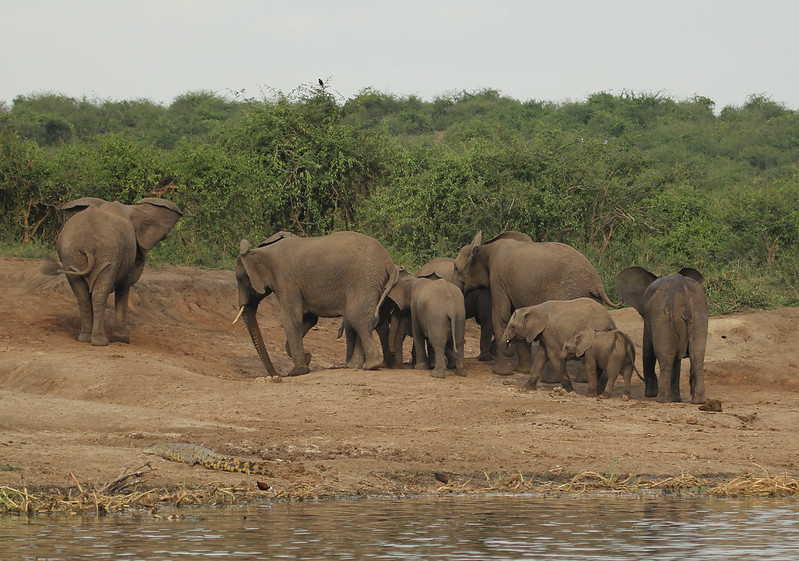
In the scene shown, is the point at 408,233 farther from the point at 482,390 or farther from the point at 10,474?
the point at 10,474

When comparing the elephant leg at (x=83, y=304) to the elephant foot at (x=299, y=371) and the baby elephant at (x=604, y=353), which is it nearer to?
the elephant foot at (x=299, y=371)

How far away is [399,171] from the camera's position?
24.1 m

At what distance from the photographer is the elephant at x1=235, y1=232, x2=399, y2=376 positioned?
14664 mm

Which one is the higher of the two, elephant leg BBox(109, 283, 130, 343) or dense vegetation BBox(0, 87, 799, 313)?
dense vegetation BBox(0, 87, 799, 313)

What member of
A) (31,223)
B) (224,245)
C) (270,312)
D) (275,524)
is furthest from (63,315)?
(275,524)

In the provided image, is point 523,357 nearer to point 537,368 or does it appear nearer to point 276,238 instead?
point 537,368

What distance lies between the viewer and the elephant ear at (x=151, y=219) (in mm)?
16375

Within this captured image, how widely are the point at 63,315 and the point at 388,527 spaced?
30.5 ft

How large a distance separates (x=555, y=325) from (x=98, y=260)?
18.0ft

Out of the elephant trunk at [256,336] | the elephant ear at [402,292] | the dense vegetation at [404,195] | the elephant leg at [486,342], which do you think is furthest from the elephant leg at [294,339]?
the dense vegetation at [404,195]

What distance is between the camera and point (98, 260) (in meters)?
15.1

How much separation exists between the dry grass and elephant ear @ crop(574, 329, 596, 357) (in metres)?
Result: 3.63

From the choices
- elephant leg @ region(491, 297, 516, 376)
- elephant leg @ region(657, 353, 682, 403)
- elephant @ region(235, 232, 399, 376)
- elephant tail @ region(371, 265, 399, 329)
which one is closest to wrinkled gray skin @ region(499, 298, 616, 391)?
elephant leg @ region(657, 353, 682, 403)

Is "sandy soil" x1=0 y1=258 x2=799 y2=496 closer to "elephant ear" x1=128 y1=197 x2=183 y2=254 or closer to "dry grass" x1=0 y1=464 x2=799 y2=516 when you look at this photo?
"dry grass" x1=0 y1=464 x2=799 y2=516
